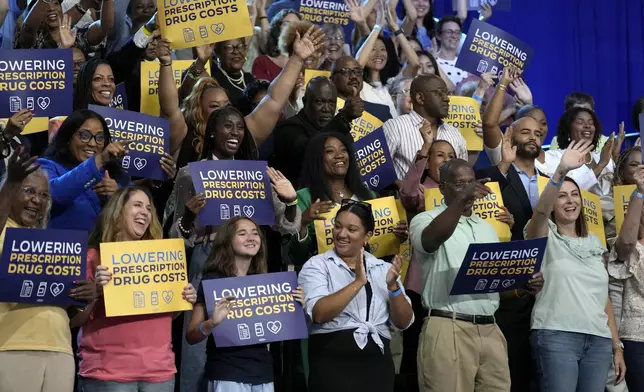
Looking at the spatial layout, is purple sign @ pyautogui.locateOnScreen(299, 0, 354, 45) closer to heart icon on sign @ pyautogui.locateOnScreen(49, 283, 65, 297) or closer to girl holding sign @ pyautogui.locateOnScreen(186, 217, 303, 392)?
girl holding sign @ pyautogui.locateOnScreen(186, 217, 303, 392)

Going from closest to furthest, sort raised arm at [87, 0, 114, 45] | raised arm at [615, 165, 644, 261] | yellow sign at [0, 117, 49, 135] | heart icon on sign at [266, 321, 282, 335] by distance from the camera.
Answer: heart icon on sign at [266, 321, 282, 335] < yellow sign at [0, 117, 49, 135] < raised arm at [615, 165, 644, 261] < raised arm at [87, 0, 114, 45]

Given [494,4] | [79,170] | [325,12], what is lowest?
[79,170]

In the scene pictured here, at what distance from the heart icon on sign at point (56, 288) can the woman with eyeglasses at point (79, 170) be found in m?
0.64

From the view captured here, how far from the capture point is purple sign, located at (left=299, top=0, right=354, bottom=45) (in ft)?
29.0

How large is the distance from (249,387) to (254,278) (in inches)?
19.6

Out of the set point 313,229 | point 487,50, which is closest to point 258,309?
point 313,229

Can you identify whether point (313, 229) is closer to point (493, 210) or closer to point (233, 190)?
point (233, 190)

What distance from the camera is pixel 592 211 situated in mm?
6812

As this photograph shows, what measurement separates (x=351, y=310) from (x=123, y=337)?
1094 mm

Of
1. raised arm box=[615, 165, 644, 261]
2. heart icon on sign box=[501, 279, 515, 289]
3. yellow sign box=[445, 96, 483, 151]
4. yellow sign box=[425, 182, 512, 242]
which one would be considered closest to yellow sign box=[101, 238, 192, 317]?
heart icon on sign box=[501, 279, 515, 289]

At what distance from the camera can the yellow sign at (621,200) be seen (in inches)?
274

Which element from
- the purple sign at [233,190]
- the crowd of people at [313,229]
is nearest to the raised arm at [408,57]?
the crowd of people at [313,229]

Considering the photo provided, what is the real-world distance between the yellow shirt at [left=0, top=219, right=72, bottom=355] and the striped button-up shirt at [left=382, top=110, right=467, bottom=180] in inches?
109

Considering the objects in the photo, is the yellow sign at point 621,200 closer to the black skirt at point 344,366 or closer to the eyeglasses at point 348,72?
the eyeglasses at point 348,72
